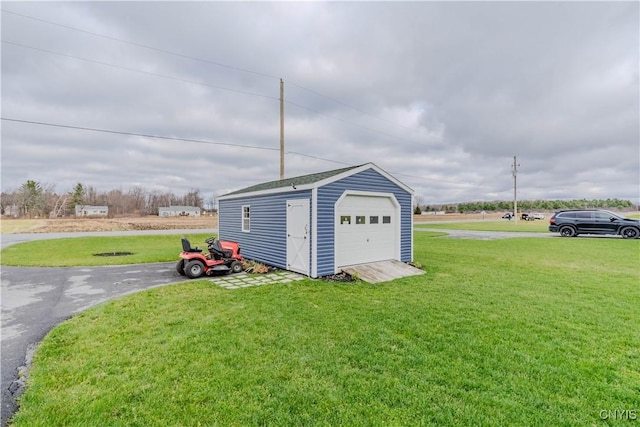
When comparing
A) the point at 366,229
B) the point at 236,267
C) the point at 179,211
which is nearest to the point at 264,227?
the point at 236,267

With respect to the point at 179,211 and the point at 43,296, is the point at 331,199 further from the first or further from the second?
the point at 179,211

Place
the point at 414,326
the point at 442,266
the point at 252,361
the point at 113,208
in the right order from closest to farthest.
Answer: the point at 252,361
the point at 414,326
the point at 442,266
the point at 113,208

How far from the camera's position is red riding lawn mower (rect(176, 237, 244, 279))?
26.7 feet

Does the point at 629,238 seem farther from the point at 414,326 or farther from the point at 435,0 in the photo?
the point at 414,326

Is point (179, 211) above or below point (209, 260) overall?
above

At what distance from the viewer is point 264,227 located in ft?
33.0

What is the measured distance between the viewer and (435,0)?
29.8 feet

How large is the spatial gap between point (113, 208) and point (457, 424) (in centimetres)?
8074

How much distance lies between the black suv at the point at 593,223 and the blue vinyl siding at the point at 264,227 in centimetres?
2049

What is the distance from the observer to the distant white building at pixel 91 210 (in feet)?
193

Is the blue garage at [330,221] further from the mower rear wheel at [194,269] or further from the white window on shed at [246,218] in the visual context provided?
the mower rear wheel at [194,269]

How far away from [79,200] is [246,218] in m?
67.4

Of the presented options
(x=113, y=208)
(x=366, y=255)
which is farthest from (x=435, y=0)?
(x=113, y=208)

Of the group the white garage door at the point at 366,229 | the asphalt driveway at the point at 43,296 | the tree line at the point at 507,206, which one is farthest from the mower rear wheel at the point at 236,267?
the tree line at the point at 507,206
